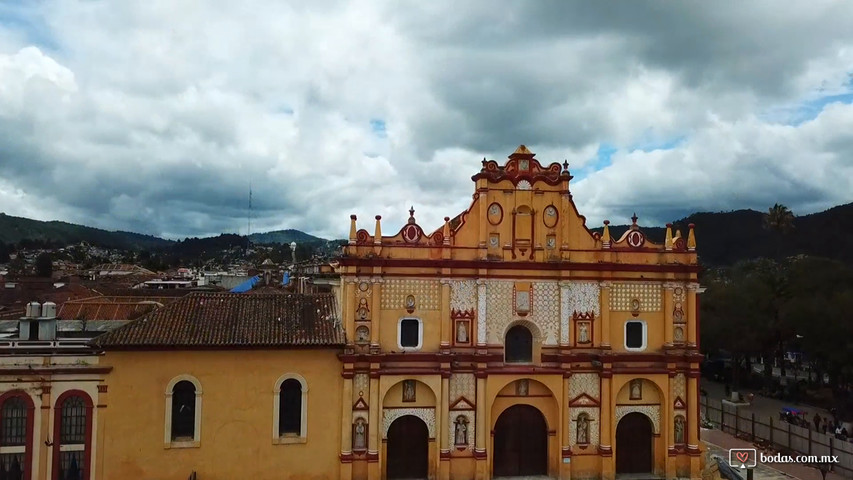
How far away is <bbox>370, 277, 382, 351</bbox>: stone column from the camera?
22219 millimetres

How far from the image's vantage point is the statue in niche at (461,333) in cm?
2298

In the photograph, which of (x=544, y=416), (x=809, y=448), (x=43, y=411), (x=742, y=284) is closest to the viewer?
(x=43, y=411)

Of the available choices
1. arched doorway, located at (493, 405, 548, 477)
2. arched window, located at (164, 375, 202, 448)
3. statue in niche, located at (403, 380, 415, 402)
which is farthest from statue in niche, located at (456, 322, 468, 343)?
arched window, located at (164, 375, 202, 448)

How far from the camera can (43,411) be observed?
19984 mm

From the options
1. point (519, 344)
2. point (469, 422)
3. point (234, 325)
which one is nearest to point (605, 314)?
point (519, 344)

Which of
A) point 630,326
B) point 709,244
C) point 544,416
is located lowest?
point 544,416

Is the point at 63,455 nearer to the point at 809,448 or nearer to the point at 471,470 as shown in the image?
the point at 471,470

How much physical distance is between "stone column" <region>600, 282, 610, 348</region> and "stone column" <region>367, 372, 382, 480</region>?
8748 millimetres

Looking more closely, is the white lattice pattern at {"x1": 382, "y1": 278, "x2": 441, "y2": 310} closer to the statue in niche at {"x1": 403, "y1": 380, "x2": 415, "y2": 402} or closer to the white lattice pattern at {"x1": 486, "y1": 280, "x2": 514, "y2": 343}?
the white lattice pattern at {"x1": 486, "y1": 280, "x2": 514, "y2": 343}

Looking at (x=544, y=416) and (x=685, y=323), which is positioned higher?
(x=685, y=323)

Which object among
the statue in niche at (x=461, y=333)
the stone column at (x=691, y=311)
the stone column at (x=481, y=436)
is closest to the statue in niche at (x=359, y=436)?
the stone column at (x=481, y=436)

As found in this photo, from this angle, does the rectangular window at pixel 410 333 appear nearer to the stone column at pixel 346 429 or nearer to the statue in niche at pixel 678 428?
the stone column at pixel 346 429

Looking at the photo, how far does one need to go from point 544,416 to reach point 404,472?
5.73 meters

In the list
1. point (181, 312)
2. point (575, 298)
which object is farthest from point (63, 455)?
point (575, 298)
